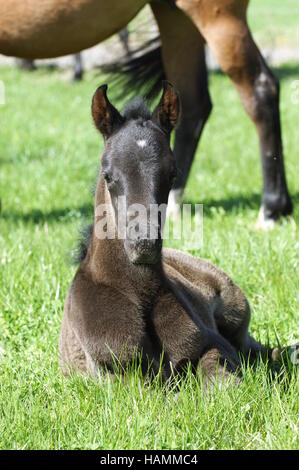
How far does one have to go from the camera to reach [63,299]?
14.0ft

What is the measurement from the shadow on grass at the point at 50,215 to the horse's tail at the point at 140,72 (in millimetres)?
956

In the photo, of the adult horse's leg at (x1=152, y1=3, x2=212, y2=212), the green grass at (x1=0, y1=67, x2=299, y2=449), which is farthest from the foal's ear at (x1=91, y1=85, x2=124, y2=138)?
the adult horse's leg at (x1=152, y1=3, x2=212, y2=212)

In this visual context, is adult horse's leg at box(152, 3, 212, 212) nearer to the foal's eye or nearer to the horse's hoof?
the horse's hoof

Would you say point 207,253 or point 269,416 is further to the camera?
point 207,253

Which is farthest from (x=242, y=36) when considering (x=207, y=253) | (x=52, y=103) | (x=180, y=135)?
(x=52, y=103)

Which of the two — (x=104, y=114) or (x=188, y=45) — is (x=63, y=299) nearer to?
(x=104, y=114)

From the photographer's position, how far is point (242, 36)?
5305 millimetres

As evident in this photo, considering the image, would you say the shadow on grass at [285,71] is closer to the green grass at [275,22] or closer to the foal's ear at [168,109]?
the green grass at [275,22]

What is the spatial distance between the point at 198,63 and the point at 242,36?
0.72 metres

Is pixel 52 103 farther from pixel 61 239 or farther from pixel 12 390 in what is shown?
pixel 12 390

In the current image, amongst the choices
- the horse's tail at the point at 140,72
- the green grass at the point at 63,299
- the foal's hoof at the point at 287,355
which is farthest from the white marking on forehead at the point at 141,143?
the horse's tail at the point at 140,72
